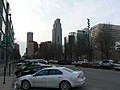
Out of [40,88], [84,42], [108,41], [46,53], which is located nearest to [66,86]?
[40,88]

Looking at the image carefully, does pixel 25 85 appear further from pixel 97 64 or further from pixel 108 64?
pixel 97 64

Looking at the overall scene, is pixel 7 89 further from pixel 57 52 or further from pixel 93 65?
Answer: pixel 57 52

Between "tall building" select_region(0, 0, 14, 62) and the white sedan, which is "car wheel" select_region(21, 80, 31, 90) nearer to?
the white sedan

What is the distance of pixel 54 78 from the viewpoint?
1723cm

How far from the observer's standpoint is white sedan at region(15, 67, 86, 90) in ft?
55.8

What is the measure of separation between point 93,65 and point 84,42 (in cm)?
2908

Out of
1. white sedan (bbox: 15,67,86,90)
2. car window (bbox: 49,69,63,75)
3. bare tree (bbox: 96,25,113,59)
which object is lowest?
white sedan (bbox: 15,67,86,90)

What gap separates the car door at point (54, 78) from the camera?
17.2 meters

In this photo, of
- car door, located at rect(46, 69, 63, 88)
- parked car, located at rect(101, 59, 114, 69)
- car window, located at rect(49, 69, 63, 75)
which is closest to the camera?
car door, located at rect(46, 69, 63, 88)

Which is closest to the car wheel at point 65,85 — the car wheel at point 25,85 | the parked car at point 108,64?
the car wheel at point 25,85

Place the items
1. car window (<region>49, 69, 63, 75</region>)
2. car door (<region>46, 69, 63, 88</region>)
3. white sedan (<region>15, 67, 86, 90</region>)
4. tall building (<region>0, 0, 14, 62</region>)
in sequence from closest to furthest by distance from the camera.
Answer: white sedan (<region>15, 67, 86, 90</region>)
car door (<region>46, 69, 63, 88</region>)
car window (<region>49, 69, 63, 75</region>)
tall building (<region>0, 0, 14, 62</region>)

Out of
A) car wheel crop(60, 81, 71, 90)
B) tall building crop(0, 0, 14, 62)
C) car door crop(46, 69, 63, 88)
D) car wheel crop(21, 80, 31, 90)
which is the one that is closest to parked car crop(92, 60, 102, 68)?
tall building crop(0, 0, 14, 62)

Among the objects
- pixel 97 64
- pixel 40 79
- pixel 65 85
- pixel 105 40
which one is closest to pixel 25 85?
pixel 40 79

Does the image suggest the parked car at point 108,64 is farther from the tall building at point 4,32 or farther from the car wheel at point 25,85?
the car wheel at point 25,85
